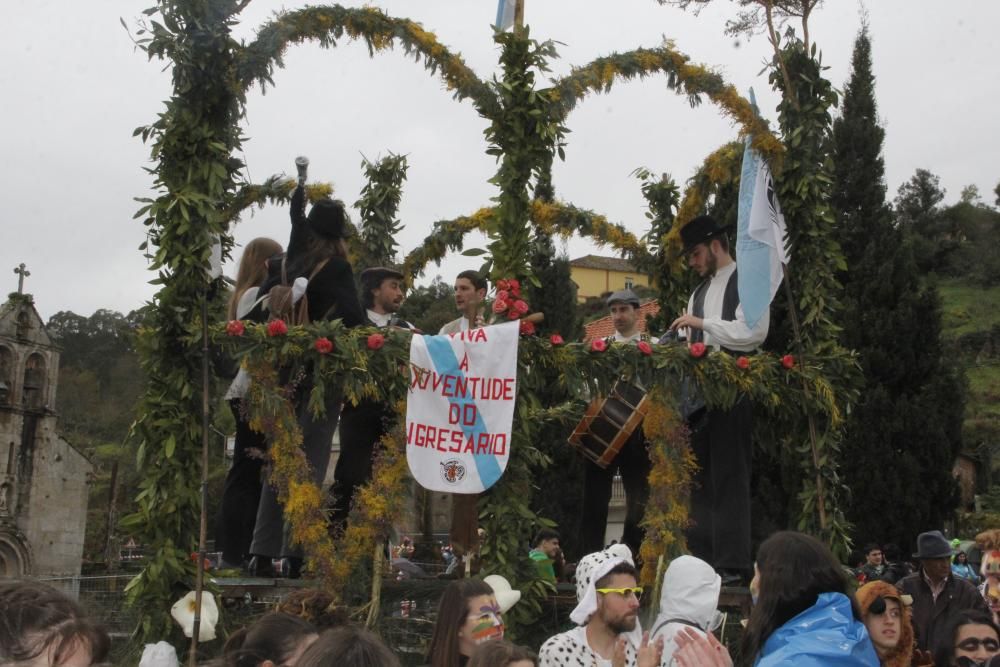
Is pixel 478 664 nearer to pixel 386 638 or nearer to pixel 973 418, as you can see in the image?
pixel 386 638

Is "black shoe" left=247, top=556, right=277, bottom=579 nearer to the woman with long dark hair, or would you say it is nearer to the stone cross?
the woman with long dark hair

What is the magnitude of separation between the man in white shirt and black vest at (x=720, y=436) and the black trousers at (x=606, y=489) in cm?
85

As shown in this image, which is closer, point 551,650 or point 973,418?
point 551,650

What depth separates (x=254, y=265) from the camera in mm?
9109

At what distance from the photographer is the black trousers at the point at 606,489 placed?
383 inches

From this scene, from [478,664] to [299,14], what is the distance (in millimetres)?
5899

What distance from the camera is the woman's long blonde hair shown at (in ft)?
29.4

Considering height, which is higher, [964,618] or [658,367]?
[658,367]

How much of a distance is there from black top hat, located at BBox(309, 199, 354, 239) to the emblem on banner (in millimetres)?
2038

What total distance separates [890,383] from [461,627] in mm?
19539

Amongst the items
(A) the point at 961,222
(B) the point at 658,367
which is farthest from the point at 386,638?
(A) the point at 961,222

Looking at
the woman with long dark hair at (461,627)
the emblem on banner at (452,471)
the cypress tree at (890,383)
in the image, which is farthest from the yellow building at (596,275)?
the woman with long dark hair at (461,627)

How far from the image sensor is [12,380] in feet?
165

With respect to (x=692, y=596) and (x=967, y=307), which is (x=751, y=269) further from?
(x=967, y=307)
